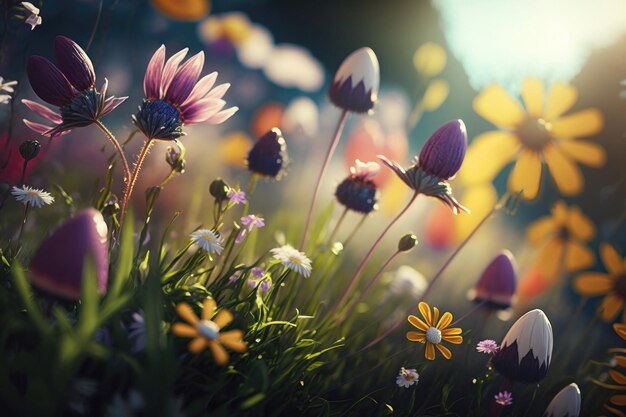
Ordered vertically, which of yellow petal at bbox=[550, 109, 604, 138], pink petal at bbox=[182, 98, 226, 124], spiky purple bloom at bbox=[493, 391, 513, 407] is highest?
yellow petal at bbox=[550, 109, 604, 138]

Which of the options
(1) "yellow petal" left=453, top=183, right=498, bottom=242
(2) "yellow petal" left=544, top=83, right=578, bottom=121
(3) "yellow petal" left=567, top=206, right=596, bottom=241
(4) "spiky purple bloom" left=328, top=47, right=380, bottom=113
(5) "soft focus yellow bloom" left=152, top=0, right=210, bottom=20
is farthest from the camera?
(5) "soft focus yellow bloom" left=152, top=0, right=210, bottom=20

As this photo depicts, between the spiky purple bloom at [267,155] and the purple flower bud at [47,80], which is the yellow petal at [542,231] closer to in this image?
the spiky purple bloom at [267,155]

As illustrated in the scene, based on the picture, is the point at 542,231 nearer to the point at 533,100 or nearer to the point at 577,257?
the point at 577,257

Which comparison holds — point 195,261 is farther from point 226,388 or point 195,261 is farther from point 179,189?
point 179,189

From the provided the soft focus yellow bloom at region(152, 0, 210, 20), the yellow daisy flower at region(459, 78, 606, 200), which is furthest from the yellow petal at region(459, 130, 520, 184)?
the soft focus yellow bloom at region(152, 0, 210, 20)

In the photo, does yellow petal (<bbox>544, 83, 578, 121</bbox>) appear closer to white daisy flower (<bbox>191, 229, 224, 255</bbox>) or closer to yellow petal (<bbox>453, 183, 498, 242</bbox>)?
yellow petal (<bbox>453, 183, 498, 242</bbox>)

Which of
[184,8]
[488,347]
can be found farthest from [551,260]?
[184,8]

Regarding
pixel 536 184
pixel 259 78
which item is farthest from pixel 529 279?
pixel 259 78
